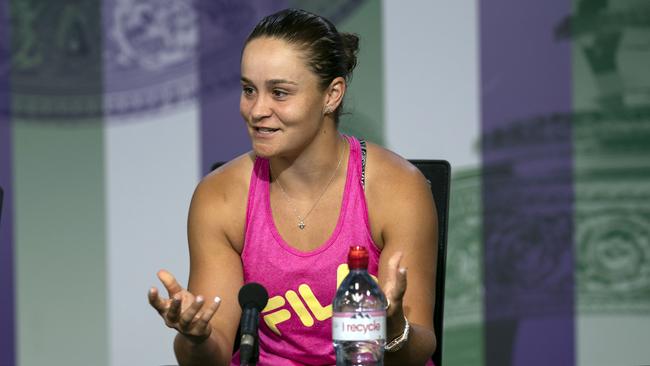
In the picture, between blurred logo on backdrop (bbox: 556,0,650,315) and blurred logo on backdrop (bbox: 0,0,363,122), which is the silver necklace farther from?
blurred logo on backdrop (bbox: 556,0,650,315)

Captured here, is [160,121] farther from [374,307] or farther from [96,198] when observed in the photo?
[374,307]

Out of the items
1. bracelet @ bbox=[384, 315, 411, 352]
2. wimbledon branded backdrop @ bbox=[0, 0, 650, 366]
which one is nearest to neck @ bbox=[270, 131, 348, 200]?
bracelet @ bbox=[384, 315, 411, 352]

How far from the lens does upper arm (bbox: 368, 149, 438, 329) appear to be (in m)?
2.02

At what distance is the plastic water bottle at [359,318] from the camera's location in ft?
5.14

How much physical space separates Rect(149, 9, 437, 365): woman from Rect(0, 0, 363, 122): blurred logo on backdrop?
1.16m

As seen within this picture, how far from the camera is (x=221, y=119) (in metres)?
3.35

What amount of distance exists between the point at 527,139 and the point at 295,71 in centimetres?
143

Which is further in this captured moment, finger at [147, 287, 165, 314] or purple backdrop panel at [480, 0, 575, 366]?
purple backdrop panel at [480, 0, 575, 366]

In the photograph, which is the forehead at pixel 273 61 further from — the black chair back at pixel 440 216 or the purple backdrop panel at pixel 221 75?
the purple backdrop panel at pixel 221 75

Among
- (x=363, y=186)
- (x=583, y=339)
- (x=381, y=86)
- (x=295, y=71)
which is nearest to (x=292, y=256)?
(x=363, y=186)

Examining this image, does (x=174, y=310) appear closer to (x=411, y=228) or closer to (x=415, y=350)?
(x=415, y=350)

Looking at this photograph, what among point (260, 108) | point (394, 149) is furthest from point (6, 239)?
point (260, 108)

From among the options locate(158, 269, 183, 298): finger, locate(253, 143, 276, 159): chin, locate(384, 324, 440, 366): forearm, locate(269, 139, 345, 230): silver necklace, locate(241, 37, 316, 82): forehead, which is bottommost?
locate(384, 324, 440, 366): forearm

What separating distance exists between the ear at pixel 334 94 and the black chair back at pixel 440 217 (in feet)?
0.76
